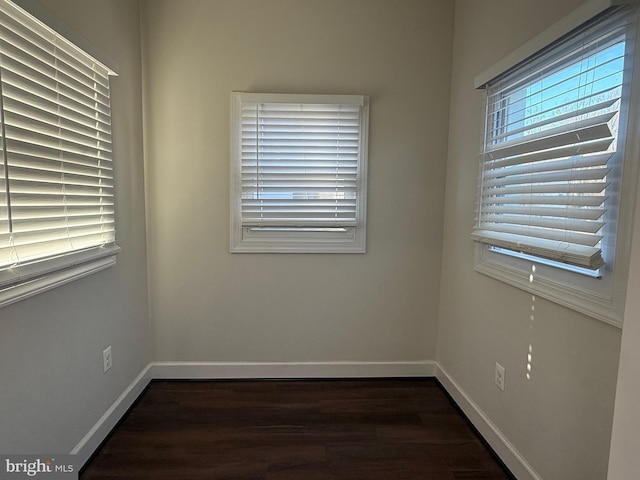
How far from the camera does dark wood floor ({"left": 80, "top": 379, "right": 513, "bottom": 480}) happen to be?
1689 millimetres

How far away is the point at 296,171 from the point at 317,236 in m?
0.47

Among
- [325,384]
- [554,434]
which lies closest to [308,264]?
[325,384]

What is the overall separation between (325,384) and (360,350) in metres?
0.35

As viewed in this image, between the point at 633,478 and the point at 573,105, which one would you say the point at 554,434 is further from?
the point at 573,105

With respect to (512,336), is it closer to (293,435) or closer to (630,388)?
(630,388)

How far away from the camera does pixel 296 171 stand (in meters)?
2.37

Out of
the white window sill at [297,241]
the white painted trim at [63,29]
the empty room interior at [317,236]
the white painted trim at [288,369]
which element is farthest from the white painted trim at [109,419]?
the white painted trim at [63,29]

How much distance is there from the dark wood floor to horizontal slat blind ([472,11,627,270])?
1141mm

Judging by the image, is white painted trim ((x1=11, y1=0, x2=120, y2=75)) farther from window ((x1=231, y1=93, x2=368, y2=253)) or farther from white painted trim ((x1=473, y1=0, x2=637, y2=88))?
white painted trim ((x1=473, y1=0, x2=637, y2=88))

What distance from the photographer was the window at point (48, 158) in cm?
121

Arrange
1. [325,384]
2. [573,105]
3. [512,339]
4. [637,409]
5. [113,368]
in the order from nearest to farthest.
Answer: [637,409]
[573,105]
[512,339]
[113,368]
[325,384]

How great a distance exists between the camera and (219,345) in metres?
2.49

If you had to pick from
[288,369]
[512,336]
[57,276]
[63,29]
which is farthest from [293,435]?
[63,29]

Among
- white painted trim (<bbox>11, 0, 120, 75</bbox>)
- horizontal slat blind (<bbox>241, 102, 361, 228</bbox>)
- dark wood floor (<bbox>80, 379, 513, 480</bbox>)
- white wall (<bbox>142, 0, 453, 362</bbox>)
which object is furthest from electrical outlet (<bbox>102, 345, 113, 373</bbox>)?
white painted trim (<bbox>11, 0, 120, 75</bbox>)
